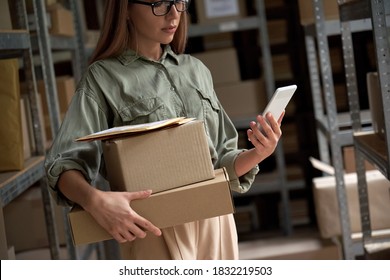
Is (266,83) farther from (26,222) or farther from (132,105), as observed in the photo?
(132,105)

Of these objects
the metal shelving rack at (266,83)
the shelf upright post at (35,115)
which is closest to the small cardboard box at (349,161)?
the metal shelving rack at (266,83)

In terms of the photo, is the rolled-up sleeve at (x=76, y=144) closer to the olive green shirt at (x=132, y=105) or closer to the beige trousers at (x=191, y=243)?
the olive green shirt at (x=132, y=105)

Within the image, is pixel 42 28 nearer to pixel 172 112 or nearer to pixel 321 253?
pixel 172 112

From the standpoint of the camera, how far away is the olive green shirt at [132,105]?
1.73 metres

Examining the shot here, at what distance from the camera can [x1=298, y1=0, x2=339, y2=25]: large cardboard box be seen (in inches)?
133

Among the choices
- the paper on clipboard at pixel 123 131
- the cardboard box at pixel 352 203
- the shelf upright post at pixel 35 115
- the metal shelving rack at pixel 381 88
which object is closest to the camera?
the paper on clipboard at pixel 123 131

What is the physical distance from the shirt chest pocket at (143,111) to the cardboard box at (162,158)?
127 mm

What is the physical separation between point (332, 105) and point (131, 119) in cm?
158

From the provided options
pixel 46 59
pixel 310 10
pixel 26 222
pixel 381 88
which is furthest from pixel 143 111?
pixel 310 10

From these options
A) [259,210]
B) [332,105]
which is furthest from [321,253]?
[259,210]

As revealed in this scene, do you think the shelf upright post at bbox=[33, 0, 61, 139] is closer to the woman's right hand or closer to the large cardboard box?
the large cardboard box

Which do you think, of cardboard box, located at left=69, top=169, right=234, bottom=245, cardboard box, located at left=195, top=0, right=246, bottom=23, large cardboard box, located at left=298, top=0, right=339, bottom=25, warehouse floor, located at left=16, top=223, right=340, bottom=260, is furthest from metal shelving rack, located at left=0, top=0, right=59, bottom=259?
cardboard box, located at left=195, top=0, right=246, bottom=23

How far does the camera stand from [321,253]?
3.77 metres

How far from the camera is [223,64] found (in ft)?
14.7
